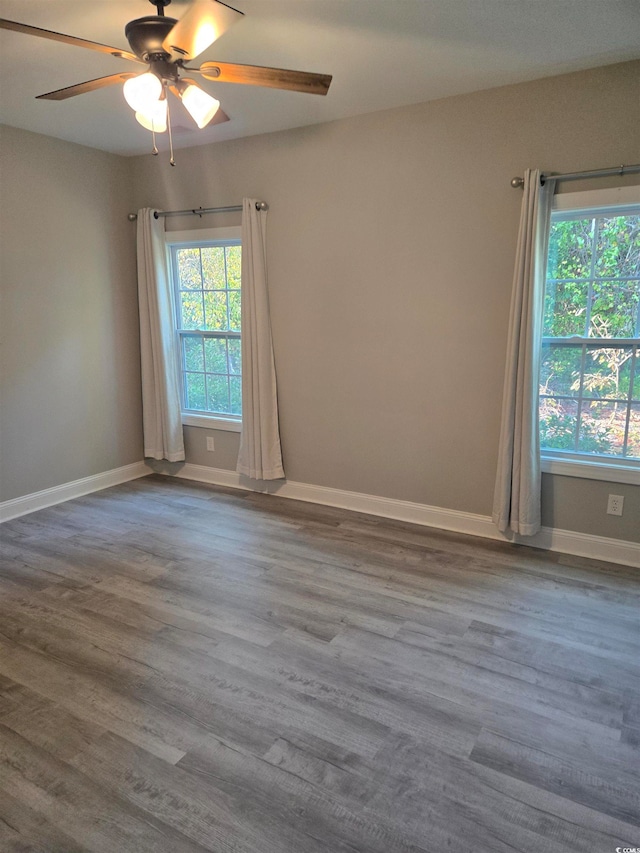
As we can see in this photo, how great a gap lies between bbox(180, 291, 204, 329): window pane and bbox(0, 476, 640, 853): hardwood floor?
1922mm

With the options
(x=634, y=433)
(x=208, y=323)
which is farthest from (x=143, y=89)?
(x=634, y=433)

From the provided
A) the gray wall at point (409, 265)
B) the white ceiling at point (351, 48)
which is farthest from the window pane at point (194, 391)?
the white ceiling at point (351, 48)

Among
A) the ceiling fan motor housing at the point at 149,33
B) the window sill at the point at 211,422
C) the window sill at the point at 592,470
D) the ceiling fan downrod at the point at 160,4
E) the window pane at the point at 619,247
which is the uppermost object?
the ceiling fan downrod at the point at 160,4

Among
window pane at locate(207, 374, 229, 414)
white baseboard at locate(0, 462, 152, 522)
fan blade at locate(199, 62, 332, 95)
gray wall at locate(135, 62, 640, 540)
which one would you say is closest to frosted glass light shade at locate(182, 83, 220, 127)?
fan blade at locate(199, 62, 332, 95)

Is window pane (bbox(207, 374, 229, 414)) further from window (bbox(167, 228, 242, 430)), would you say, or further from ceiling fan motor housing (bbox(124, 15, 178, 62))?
ceiling fan motor housing (bbox(124, 15, 178, 62))

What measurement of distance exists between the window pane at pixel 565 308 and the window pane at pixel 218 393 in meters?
2.46

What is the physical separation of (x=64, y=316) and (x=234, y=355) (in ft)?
4.20

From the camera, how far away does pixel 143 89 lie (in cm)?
202

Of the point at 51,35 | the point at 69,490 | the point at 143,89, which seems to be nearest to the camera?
the point at 51,35

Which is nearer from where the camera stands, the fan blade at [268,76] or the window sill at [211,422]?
the fan blade at [268,76]

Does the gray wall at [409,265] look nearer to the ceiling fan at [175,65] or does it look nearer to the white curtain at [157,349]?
the white curtain at [157,349]

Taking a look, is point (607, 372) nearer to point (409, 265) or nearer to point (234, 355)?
point (409, 265)

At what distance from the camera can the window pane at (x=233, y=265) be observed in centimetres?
421

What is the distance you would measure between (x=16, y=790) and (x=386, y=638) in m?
1.45
